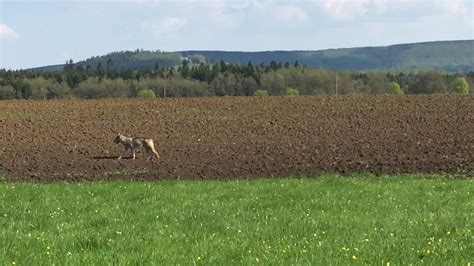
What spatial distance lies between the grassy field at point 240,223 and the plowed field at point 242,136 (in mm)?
5865

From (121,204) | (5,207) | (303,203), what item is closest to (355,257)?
(303,203)

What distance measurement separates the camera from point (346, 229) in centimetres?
1220

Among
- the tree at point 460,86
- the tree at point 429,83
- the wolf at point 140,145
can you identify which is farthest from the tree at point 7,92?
the wolf at point 140,145

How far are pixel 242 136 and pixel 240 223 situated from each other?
873 inches

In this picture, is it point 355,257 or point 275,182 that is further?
point 275,182

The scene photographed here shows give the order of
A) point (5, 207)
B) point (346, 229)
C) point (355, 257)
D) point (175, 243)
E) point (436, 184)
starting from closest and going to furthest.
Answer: point (355, 257) → point (175, 243) → point (346, 229) → point (5, 207) → point (436, 184)

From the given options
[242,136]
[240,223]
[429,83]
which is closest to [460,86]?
[429,83]

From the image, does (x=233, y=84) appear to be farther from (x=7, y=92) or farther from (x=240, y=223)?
(x=240, y=223)

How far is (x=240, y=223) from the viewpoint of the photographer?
1298 cm

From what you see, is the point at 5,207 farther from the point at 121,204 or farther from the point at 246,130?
the point at 246,130

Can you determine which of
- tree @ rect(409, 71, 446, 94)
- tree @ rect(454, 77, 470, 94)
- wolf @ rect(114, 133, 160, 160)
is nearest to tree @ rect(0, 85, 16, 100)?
tree @ rect(409, 71, 446, 94)

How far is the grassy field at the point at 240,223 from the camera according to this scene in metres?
9.79

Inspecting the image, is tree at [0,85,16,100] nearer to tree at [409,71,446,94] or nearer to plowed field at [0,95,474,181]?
plowed field at [0,95,474,181]

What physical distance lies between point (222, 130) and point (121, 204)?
2159cm
